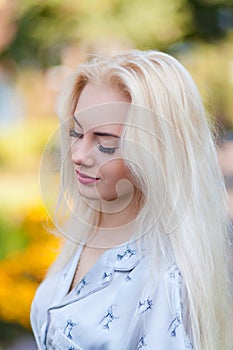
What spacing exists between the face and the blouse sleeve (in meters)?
0.19

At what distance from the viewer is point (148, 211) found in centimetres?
130

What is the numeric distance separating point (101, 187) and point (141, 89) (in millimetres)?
188

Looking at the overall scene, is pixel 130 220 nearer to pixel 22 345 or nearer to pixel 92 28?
pixel 22 345

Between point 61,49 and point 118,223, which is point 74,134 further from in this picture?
point 61,49

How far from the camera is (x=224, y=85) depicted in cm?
581

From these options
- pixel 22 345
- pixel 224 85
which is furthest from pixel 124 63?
pixel 224 85

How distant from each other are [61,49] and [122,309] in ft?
15.2

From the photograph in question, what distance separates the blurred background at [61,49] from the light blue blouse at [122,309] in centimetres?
237

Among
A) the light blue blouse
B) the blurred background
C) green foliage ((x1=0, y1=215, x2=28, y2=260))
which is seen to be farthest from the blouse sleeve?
the blurred background

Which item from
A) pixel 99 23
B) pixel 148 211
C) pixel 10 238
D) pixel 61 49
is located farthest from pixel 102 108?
pixel 61 49

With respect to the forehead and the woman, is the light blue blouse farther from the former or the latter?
the forehead

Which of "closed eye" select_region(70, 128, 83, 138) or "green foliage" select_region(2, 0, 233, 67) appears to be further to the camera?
"green foliage" select_region(2, 0, 233, 67)

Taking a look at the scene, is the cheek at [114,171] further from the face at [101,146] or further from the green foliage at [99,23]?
the green foliage at [99,23]

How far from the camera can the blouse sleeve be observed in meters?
1.24
